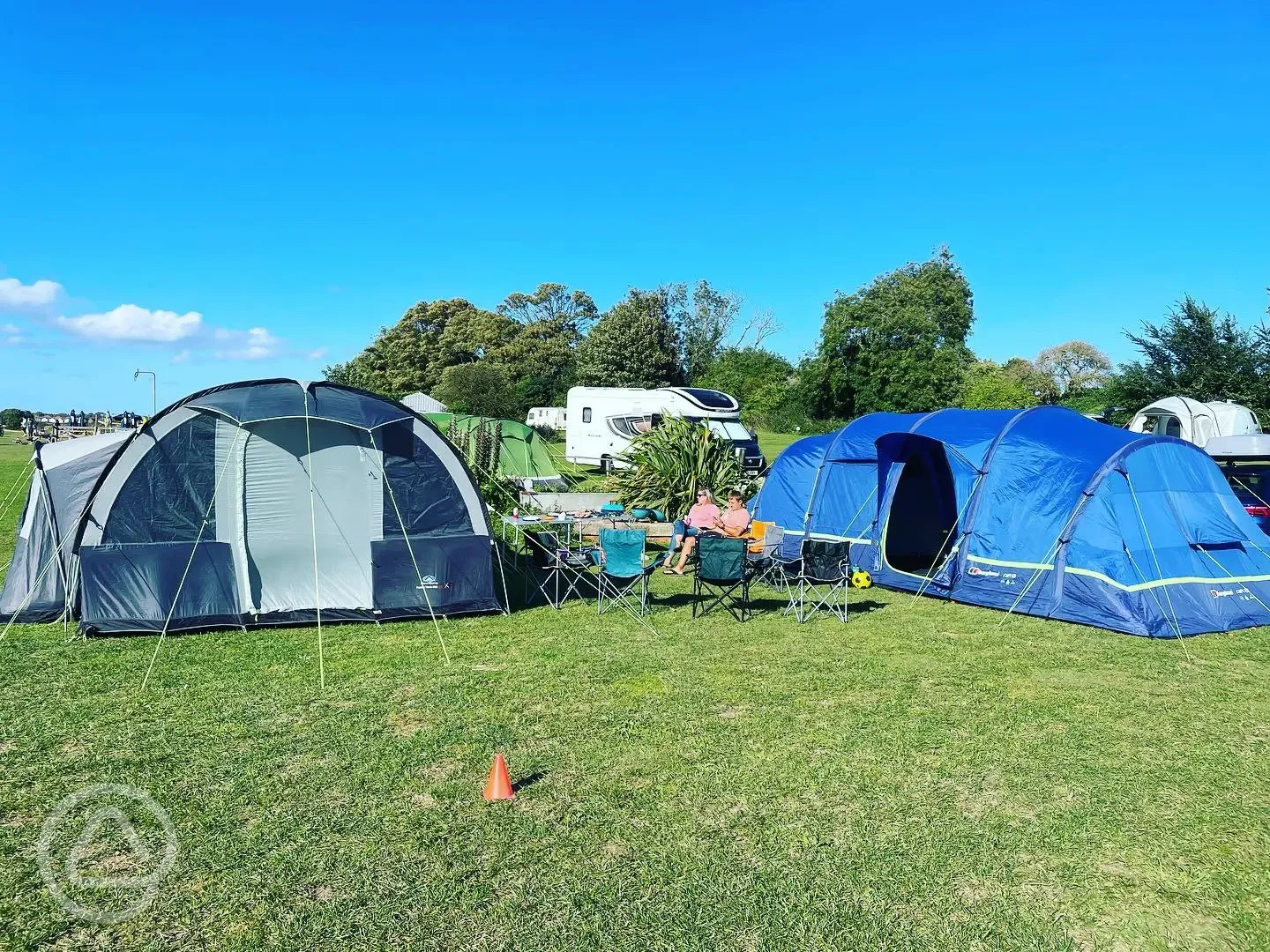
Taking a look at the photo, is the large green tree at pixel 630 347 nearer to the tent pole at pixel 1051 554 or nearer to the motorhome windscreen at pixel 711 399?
the motorhome windscreen at pixel 711 399

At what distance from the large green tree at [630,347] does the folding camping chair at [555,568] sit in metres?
36.0

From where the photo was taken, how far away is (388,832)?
4051 millimetres

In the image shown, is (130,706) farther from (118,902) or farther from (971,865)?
(971,865)

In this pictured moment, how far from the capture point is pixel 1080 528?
819 cm

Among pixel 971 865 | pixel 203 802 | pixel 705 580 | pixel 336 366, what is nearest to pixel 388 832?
pixel 203 802

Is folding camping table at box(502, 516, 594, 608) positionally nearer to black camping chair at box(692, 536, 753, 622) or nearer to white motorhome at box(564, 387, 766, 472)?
black camping chair at box(692, 536, 753, 622)

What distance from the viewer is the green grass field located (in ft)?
11.2

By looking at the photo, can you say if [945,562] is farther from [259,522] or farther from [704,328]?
[704,328]

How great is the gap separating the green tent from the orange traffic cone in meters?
11.0

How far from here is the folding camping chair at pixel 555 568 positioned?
886cm

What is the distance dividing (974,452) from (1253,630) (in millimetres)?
2852

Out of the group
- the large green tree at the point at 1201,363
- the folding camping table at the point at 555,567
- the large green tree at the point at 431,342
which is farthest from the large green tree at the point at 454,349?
the folding camping table at the point at 555,567

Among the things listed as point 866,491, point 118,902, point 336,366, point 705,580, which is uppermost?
point 336,366

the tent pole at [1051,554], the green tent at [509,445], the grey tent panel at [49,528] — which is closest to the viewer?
the grey tent panel at [49,528]
